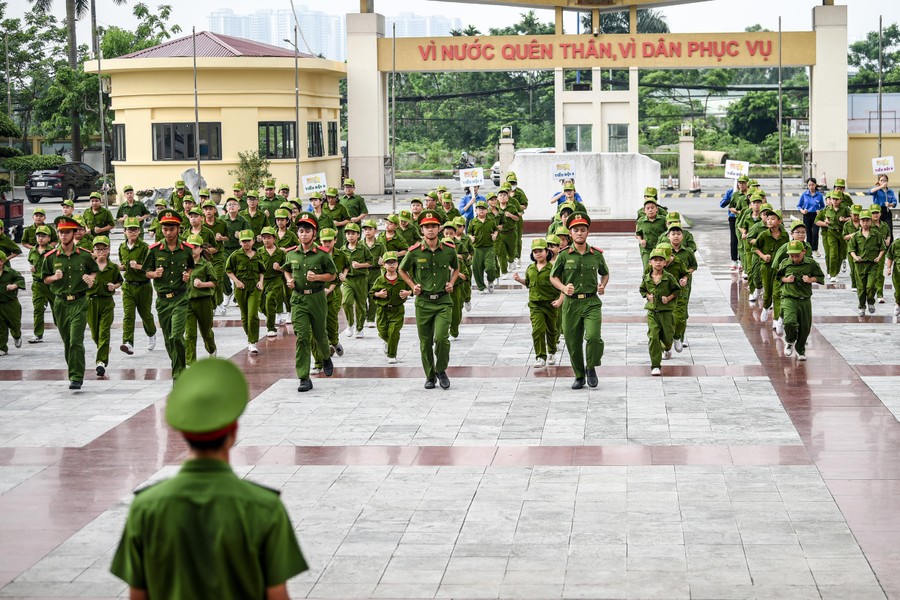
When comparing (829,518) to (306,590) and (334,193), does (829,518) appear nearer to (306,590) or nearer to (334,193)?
(306,590)

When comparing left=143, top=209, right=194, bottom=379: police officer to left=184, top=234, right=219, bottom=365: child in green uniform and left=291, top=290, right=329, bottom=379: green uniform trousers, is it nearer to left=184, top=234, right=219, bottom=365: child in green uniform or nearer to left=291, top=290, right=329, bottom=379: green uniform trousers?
left=184, top=234, right=219, bottom=365: child in green uniform

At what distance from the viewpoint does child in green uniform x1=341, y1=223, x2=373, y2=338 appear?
58.3ft

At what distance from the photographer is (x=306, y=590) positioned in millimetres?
8031

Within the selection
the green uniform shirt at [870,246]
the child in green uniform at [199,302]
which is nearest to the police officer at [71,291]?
the child in green uniform at [199,302]

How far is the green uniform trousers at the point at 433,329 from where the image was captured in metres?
14.3

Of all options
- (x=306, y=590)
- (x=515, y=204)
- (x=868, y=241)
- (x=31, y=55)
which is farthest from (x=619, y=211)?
(x=31, y=55)

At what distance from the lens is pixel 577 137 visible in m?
47.2

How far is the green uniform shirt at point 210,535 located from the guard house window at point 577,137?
1701 inches

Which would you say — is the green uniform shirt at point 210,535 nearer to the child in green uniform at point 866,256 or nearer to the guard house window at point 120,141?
the child in green uniform at point 866,256

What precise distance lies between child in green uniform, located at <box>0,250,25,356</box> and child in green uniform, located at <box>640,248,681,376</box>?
25.3 ft

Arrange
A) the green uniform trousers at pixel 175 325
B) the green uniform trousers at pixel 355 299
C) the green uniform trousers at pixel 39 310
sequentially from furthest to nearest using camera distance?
the green uniform trousers at pixel 39 310, the green uniform trousers at pixel 355 299, the green uniform trousers at pixel 175 325

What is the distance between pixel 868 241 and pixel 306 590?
13104 millimetres

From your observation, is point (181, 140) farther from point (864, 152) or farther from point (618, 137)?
point (864, 152)

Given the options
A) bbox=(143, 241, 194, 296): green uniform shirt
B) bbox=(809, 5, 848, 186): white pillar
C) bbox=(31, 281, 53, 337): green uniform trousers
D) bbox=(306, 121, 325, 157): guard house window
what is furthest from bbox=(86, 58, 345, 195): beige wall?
bbox=(143, 241, 194, 296): green uniform shirt
